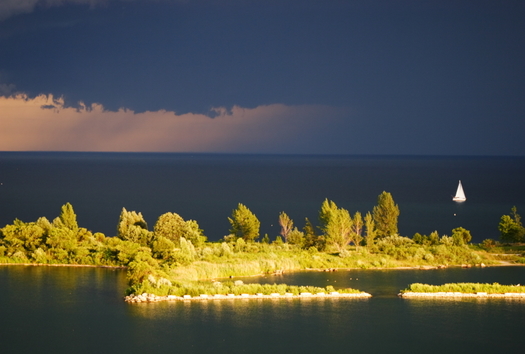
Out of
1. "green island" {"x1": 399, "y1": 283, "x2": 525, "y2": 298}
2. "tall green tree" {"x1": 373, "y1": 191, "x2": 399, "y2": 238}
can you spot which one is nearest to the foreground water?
"green island" {"x1": 399, "y1": 283, "x2": 525, "y2": 298}

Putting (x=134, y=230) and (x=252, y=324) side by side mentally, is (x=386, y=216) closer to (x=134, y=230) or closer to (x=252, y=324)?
(x=134, y=230)

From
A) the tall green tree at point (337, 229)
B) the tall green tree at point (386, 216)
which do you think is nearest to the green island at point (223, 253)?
the tall green tree at point (337, 229)

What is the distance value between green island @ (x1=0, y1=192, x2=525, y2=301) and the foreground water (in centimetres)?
219

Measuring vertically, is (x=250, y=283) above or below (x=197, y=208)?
below

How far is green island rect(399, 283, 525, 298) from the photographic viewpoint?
4412cm

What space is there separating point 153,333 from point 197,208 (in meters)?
76.1

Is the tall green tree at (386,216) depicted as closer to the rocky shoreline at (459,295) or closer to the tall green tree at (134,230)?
the tall green tree at (134,230)

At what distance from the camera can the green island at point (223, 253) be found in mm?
45000

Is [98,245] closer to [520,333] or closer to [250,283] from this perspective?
[250,283]

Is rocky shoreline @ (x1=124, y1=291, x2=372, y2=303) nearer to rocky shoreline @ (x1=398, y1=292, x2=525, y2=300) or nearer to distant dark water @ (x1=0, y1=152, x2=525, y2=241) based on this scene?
rocky shoreline @ (x1=398, y1=292, x2=525, y2=300)

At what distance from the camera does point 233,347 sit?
117 ft

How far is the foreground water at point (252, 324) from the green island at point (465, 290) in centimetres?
106

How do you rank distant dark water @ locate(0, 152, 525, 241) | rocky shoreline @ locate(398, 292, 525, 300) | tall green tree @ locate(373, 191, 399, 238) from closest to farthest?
1. rocky shoreline @ locate(398, 292, 525, 300)
2. tall green tree @ locate(373, 191, 399, 238)
3. distant dark water @ locate(0, 152, 525, 241)

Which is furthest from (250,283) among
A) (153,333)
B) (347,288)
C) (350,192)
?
(350,192)
